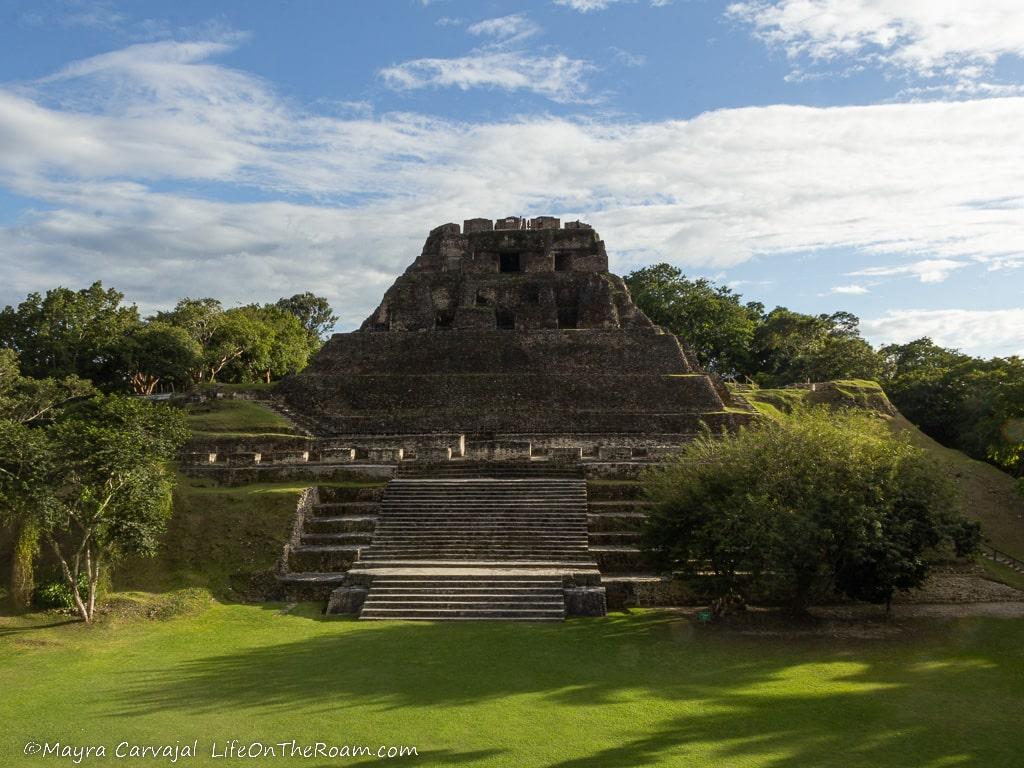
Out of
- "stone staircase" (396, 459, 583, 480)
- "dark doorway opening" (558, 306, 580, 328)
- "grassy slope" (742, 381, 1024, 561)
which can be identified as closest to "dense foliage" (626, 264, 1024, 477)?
"grassy slope" (742, 381, 1024, 561)

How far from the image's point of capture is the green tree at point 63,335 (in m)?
31.8

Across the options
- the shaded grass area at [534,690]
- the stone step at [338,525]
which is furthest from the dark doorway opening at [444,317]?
the shaded grass area at [534,690]

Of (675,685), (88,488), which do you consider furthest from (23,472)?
(675,685)

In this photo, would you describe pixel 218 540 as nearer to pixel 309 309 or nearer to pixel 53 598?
pixel 53 598

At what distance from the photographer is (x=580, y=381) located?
26.8m

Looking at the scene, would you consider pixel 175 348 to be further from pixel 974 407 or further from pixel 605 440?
pixel 974 407

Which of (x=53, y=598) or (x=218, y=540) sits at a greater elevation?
(x=218, y=540)

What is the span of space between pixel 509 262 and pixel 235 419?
15.0 metres

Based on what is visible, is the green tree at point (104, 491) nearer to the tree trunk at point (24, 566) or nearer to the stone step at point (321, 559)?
the tree trunk at point (24, 566)

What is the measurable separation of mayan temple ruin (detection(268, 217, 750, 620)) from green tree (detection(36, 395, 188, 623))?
9.67ft

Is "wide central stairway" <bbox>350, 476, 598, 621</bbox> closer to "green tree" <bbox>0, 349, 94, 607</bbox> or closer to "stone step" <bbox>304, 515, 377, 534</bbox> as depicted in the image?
"stone step" <bbox>304, 515, 377, 534</bbox>

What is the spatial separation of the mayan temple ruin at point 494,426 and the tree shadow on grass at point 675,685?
1.79 meters

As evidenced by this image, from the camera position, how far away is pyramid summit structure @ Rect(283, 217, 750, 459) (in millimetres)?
24859

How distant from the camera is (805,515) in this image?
12461 millimetres
